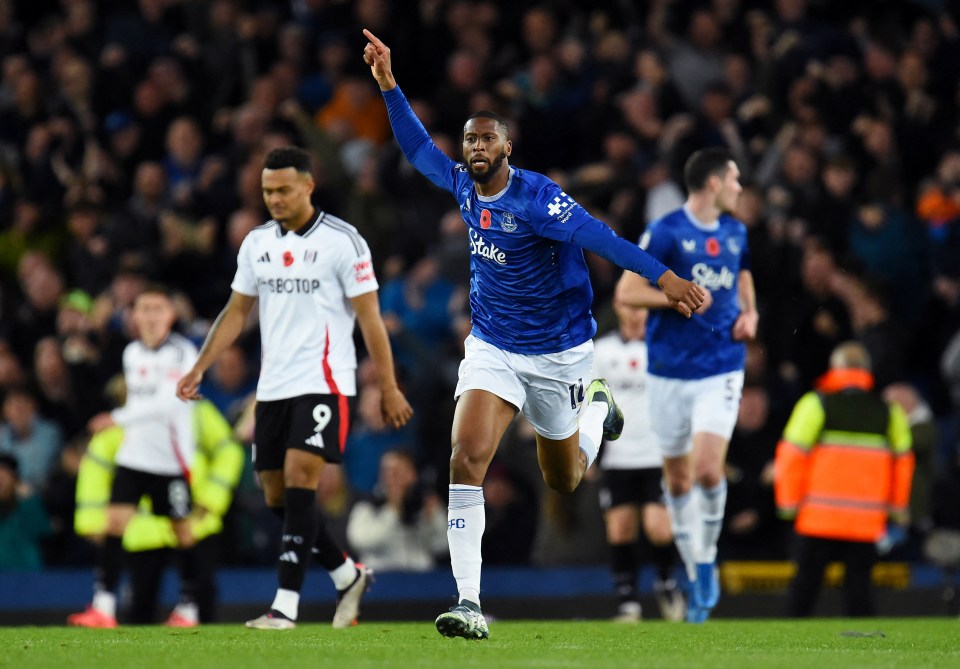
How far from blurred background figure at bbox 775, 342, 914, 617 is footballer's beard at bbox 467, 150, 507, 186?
18.8ft

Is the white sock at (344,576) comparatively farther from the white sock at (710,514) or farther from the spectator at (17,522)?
the spectator at (17,522)

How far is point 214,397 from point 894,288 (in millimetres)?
6592

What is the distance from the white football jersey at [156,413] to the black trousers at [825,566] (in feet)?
16.3

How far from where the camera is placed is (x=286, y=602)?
8961mm

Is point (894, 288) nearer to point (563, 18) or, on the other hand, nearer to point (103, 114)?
point (563, 18)

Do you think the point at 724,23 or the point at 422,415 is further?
the point at 724,23

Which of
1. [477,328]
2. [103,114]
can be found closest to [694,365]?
[477,328]

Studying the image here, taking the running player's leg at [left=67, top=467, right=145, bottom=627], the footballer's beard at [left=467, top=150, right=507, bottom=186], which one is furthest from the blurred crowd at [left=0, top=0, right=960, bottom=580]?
the footballer's beard at [left=467, top=150, right=507, bottom=186]

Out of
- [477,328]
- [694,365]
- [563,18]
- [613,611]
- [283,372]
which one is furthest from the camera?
[563,18]

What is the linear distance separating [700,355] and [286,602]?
332cm

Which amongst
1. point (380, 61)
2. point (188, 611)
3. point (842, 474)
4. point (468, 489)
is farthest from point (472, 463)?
point (842, 474)

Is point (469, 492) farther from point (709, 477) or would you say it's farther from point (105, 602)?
point (105, 602)

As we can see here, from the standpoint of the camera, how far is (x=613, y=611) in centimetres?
1393

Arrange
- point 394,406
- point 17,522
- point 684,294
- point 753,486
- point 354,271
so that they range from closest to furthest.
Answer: point 684,294 → point 394,406 → point 354,271 → point 753,486 → point 17,522
